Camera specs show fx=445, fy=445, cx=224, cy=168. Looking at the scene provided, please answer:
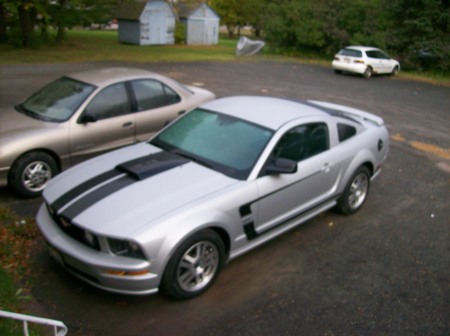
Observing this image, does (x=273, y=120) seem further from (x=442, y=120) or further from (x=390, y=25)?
(x=390, y=25)

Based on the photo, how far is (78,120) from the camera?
6.33 meters

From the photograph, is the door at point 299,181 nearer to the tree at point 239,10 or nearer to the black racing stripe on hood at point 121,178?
Answer: the black racing stripe on hood at point 121,178

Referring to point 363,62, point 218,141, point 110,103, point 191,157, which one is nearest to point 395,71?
point 363,62

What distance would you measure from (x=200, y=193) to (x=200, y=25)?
1552 inches

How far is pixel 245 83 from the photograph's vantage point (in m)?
17.2

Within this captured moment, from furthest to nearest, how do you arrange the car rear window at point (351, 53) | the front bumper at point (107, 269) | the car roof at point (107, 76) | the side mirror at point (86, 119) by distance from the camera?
the car rear window at point (351, 53) < the car roof at point (107, 76) < the side mirror at point (86, 119) < the front bumper at point (107, 269)

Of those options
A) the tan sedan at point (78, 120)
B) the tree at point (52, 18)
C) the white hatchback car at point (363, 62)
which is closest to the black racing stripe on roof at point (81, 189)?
the tan sedan at point (78, 120)

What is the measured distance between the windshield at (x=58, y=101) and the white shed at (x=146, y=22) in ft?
102

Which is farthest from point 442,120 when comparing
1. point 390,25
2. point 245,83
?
point 390,25

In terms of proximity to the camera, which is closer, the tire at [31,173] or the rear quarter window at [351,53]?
the tire at [31,173]

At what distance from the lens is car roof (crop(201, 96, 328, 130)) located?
199 inches

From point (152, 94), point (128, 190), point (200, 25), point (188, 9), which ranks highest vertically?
point (188, 9)

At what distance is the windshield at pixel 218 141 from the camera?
4633 millimetres

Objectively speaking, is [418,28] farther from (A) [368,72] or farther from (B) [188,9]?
(B) [188,9]
